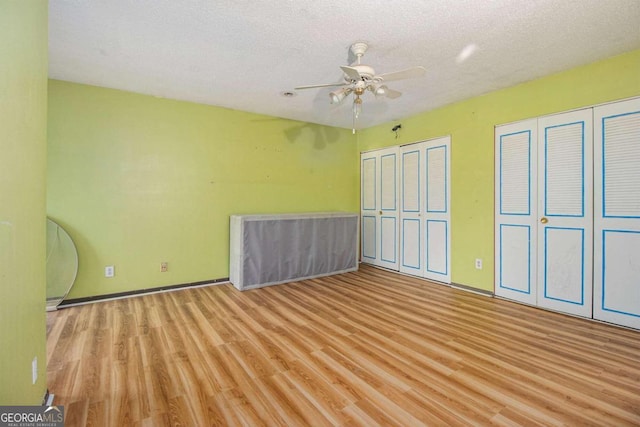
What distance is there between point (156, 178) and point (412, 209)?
3680 millimetres

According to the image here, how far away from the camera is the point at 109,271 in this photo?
352cm

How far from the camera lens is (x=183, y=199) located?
399 centimetres

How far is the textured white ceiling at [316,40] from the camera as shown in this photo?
205cm

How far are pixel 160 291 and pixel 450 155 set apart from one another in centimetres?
430

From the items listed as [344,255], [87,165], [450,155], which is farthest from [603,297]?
[87,165]

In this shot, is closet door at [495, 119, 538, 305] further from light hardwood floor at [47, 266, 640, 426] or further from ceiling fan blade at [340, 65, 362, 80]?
ceiling fan blade at [340, 65, 362, 80]

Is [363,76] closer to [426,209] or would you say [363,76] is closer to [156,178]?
[426,209]

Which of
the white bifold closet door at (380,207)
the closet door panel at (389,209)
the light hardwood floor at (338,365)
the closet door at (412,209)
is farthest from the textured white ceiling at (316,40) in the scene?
the light hardwood floor at (338,365)

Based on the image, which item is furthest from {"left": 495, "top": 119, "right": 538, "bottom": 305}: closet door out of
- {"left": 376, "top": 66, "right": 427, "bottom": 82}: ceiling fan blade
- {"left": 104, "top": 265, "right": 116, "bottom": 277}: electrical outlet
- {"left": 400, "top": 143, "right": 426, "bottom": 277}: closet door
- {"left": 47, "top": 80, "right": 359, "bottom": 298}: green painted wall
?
{"left": 104, "top": 265, "right": 116, "bottom": 277}: electrical outlet

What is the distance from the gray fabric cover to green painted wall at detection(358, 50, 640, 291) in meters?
1.64

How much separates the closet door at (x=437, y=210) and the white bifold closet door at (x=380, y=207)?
591 mm

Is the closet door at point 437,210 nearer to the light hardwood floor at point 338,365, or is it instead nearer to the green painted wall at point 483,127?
the green painted wall at point 483,127

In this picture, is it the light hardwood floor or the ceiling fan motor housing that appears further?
the ceiling fan motor housing

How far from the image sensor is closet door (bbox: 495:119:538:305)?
3.31m
